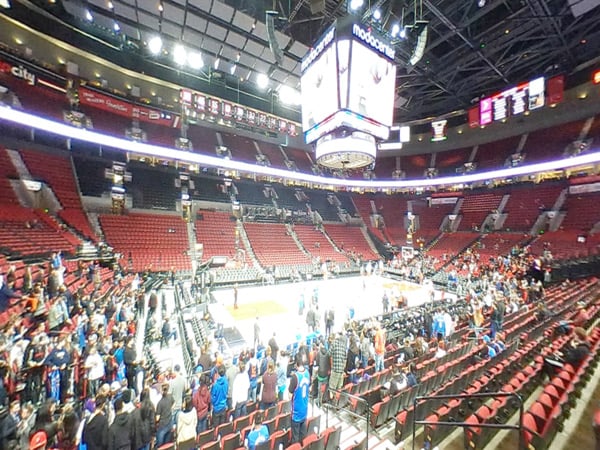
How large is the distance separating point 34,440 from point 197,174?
942 inches

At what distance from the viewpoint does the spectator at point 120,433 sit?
140 inches

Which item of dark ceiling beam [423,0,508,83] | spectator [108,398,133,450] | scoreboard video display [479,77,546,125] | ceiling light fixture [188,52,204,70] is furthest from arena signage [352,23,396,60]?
scoreboard video display [479,77,546,125]

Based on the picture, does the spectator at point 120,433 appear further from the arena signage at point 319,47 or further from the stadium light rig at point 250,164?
the stadium light rig at point 250,164

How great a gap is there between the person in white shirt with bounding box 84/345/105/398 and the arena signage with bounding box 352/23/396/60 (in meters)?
9.86

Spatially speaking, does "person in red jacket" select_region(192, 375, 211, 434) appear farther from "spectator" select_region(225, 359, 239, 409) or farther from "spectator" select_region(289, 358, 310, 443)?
"spectator" select_region(289, 358, 310, 443)

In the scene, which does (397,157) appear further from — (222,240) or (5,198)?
(5,198)

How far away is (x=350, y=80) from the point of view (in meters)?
7.24

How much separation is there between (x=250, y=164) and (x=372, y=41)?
18.9 m

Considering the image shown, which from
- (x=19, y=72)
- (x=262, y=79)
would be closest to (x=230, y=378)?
(x=262, y=79)

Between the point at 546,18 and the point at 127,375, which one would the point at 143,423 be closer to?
the point at 127,375

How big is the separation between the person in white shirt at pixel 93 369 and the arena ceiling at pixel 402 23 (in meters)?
10.7

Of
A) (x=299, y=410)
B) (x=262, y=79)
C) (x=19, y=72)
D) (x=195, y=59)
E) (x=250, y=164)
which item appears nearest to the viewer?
(x=299, y=410)

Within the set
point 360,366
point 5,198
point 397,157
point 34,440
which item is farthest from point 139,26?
point 397,157

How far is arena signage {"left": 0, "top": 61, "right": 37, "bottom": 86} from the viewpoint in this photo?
14.3 m
